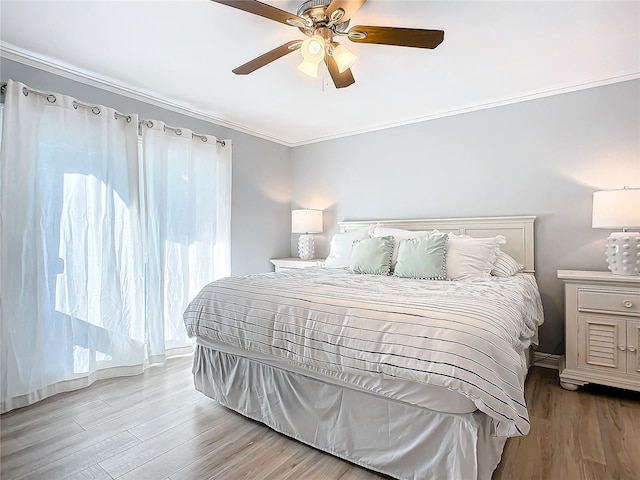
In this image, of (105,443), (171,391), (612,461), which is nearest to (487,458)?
(612,461)

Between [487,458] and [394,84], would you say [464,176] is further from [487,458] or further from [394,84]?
[487,458]

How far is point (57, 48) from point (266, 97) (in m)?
1.55

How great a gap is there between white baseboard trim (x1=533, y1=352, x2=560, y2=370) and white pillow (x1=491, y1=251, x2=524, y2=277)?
798 mm

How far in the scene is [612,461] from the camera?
67.4 inches

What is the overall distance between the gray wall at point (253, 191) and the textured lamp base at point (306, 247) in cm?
36

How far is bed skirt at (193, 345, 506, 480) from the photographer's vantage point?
139 centimetres

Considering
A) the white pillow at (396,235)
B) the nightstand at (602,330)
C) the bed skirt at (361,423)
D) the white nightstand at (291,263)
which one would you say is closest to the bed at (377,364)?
the bed skirt at (361,423)

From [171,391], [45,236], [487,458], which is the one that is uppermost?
[45,236]

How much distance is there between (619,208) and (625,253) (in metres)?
0.32

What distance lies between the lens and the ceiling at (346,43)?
1986 millimetres

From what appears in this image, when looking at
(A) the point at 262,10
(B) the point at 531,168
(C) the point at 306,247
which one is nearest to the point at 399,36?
(A) the point at 262,10

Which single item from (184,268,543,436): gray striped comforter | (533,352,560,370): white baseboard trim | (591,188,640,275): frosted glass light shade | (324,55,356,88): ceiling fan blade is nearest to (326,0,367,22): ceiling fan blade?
(324,55,356,88): ceiling fan blade

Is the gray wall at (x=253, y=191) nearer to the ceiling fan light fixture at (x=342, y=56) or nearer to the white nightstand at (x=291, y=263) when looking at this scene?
the white nightstand at (x=291, y=263)

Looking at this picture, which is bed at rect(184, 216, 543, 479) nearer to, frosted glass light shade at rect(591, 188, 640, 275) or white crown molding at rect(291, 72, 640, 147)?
frosted glass light shade at rect(591, 188, 640, 275)
